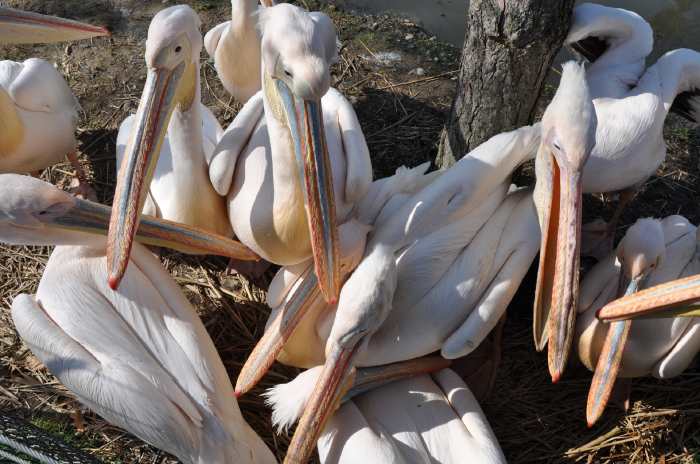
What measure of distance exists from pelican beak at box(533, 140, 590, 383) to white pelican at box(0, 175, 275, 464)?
89cm

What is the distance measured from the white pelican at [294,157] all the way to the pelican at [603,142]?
60 centimetres

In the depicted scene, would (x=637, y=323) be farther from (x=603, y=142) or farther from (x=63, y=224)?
(x=63, y=224)

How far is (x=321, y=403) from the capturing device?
210cm

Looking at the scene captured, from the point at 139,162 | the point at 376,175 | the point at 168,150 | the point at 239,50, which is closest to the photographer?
the point at 139,162

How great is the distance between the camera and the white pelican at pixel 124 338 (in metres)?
2.05

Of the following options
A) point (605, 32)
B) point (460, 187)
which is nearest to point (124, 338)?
point (460, 187)

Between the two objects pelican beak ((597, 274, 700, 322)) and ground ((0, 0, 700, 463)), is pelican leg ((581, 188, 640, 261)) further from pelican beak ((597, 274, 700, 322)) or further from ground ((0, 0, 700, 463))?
pelican beak ((597, 274, 700, 322))

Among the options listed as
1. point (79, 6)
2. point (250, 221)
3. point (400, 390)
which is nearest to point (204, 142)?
point (250, 221)

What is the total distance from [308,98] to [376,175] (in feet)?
3.73

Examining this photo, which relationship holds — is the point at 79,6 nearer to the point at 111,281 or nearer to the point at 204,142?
the point at 204,142

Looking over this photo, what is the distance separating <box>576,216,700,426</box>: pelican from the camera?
90.7 inches

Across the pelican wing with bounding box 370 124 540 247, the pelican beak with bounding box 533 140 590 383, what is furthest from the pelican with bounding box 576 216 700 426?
the pelican wing with bounding box 370 124 540 247

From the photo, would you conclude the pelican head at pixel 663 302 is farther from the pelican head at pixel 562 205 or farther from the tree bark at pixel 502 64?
the tree bark at pixel 502 64

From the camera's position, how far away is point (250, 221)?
238cm
